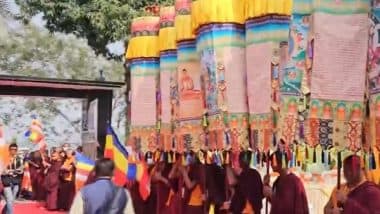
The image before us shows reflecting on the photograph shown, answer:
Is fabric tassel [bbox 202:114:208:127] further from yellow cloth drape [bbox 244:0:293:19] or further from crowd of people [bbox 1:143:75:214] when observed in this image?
crowd of people [bbox 1:143:75:214]

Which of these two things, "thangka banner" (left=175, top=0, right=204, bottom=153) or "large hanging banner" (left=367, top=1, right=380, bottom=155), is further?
"thangka banner" (left=175, top=0, right=204, bottom=153)

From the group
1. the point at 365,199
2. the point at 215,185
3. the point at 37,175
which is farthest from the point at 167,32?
the point at 37,175

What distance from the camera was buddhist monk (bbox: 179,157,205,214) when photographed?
826 centimetres

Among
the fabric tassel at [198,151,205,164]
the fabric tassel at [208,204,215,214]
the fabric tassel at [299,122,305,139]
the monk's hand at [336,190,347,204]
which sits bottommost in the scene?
the fabric tassel at [208,204,215,214]

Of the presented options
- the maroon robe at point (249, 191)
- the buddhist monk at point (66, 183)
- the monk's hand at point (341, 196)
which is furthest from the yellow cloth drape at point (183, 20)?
the buddhist monk at point (66, 183)

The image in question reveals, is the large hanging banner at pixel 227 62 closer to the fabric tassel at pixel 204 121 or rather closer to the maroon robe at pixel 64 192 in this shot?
the fabric tassel at pixel 204 121

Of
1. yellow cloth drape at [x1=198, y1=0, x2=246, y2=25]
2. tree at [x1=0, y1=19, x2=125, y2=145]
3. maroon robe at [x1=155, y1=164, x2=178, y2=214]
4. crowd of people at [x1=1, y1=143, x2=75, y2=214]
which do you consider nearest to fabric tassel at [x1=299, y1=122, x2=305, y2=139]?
yellow cloth drape at [x1=198, y1=0, x2=246, y2=25]

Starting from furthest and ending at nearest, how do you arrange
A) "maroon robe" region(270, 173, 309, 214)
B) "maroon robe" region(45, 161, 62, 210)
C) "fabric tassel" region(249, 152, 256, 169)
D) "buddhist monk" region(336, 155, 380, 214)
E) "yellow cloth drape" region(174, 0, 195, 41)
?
"maroon robe" region(45, 161, 62, 210) < "fabric tassel" region(249, 152, 256, 169) < "yellow cloth drape" region(174, 0, 195, 41) < "maroon robe" region(270, 173, 309, 214) < "buddhist monk" region(336, 155, 380, 214)

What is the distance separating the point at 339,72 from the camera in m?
4.25

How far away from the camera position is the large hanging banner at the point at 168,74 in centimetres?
758

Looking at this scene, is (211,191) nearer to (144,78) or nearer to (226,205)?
(226,205)

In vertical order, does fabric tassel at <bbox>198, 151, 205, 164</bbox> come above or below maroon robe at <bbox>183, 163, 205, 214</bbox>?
above

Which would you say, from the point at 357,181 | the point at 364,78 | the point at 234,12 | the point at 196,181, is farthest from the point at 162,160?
the point at 364,78

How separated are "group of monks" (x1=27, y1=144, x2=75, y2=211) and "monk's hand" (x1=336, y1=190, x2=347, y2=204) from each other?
32.5 ft
